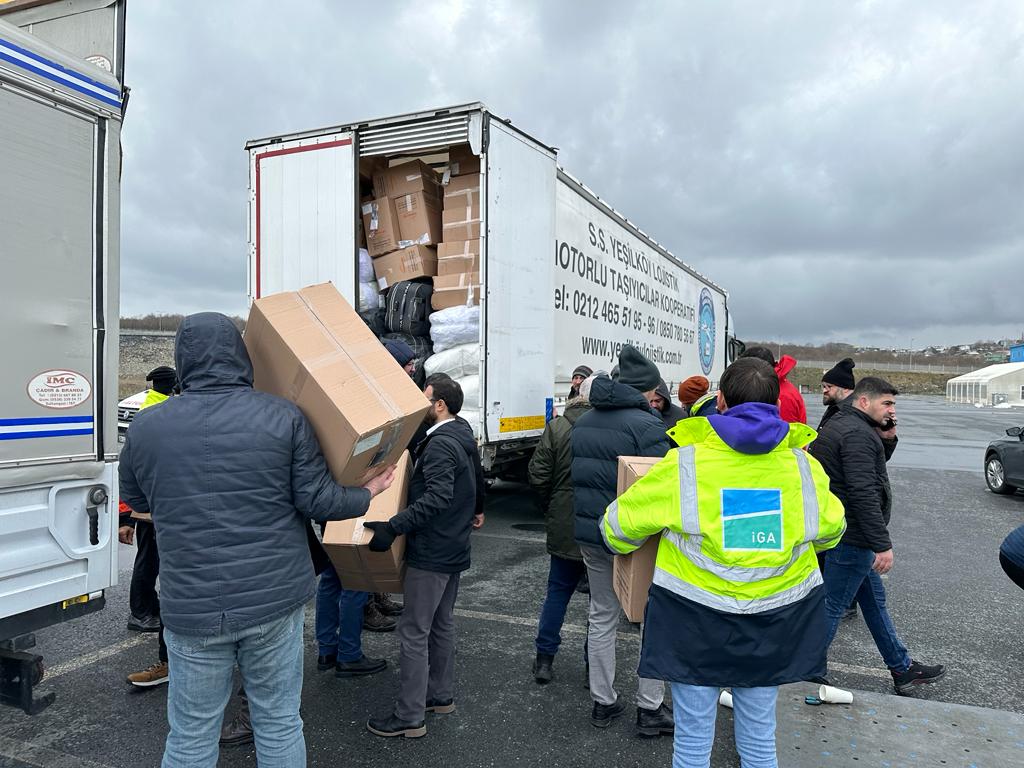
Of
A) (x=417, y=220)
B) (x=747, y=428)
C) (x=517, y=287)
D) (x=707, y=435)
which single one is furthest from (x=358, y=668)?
(x=417, y=220)

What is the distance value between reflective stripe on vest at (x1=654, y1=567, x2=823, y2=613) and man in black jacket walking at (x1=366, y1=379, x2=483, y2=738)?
4.07ft

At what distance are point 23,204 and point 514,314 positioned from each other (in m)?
4.23

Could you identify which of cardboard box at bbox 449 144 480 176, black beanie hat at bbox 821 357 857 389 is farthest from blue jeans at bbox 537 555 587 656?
cardboard box at bbox 449 144 480 176

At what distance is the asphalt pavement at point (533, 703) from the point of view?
3057 millimetres

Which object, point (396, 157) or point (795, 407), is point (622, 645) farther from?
point (396, 157)

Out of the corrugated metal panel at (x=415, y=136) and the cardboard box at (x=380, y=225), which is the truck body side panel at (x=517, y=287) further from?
the cardboard box at (x=380, y=225)

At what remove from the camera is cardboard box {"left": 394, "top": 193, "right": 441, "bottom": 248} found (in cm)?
640

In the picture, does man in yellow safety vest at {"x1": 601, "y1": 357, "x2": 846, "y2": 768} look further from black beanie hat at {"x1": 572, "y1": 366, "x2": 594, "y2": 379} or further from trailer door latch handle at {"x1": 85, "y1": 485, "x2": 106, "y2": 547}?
black beanie hat at {"x1": 572, "y1": 366, "x2": 594, "y2": 379}

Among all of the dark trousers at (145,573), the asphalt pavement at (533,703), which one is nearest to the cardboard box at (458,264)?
the asphalt pavement at (533,703)

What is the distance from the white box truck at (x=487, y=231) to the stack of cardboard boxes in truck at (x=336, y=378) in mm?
3170

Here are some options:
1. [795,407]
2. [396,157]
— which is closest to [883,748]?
[795,407]

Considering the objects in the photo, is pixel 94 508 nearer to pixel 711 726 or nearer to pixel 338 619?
pixel 338 619

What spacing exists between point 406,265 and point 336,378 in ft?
13.7

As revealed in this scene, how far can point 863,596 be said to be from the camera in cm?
382
